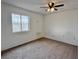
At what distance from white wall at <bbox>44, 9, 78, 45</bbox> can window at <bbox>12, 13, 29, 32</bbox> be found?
7.80 feet

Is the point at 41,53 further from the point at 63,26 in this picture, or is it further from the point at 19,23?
the point at 63,26

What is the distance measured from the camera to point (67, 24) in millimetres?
5863

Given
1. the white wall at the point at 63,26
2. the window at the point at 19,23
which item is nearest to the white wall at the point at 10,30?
the window at the point at 19,23

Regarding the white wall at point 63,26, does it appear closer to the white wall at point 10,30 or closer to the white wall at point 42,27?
the white wall at point 42,27

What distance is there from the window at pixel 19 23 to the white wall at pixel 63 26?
238 centimetres

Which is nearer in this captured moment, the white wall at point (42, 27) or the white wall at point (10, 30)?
the white wall at point (10, 30)

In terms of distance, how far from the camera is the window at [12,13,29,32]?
465 cm

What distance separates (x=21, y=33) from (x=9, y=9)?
165 cm

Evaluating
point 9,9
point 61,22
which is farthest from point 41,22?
point 9,9

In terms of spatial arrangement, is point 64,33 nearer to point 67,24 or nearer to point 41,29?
point 67,24

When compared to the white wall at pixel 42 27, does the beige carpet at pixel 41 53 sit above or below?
below

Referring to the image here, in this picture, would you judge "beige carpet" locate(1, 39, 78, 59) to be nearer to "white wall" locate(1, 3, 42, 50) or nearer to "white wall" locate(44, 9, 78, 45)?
"white wall" locate(1, 3, 42, 50)

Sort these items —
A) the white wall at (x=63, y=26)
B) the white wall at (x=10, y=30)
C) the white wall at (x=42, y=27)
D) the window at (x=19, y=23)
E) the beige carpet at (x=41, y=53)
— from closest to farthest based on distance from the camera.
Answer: the beige carpet at (x=41, y=53)
the white wall at (x=10, y=30)
the white wall at (x=42, y=27)
the window at (x=19, y=23)
the white wall at (x=63, y=26)

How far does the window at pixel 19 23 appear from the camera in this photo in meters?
4.65
